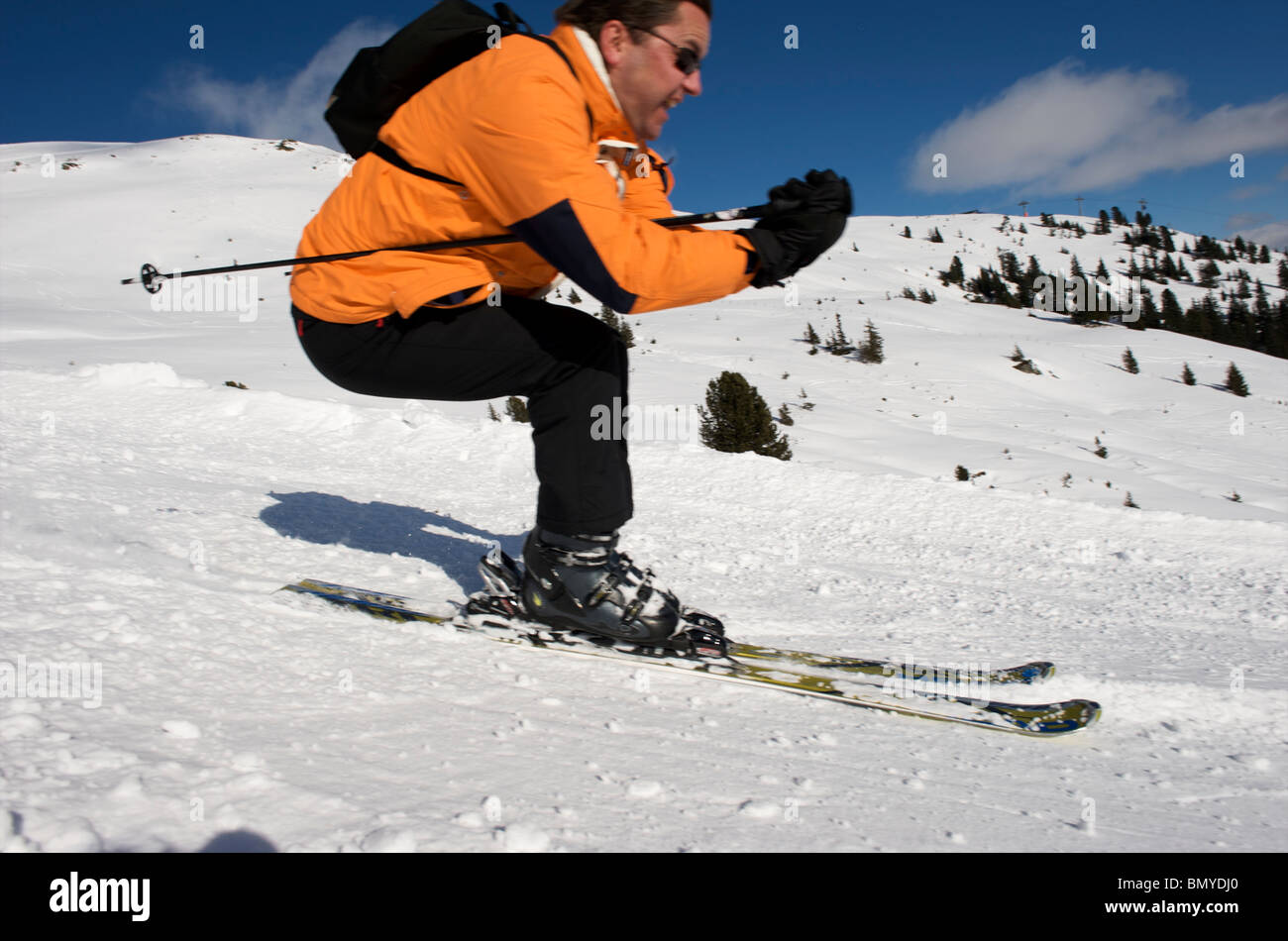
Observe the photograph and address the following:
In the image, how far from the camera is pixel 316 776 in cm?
135

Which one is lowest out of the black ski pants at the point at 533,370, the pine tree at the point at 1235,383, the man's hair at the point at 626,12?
the black ski pants at the point at 533,370

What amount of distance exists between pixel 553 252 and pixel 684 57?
65 cm

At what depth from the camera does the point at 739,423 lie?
11188 mm

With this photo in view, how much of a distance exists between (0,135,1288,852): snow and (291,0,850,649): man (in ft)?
1.74

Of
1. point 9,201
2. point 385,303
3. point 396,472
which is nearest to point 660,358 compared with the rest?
point 396,472

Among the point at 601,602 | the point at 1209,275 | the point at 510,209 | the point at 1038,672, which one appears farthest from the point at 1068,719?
the point at 1209,275

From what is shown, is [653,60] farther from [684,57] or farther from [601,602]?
[601,602]

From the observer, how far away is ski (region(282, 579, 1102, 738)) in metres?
2.07

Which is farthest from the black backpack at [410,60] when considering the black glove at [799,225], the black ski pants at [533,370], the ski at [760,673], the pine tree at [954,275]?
the pine tree at [954,275]

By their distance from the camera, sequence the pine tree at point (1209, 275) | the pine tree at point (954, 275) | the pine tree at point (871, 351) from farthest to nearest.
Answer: the pine tree at point (1209, 275)
the pine tree at point (954, 275)
the pine tree at point (871, 351)

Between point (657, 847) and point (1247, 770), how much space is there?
1567mm

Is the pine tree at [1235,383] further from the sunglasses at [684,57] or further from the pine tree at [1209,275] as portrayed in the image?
the pine tree at [1209,275]

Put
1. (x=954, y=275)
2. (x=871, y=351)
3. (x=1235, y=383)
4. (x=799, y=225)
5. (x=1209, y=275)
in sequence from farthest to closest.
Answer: (x=1209, y=275) < (x=954, y=275) < (x=1235, y=383) < (x=871, y=351) < (x=799, y=225)

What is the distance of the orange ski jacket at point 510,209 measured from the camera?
183 centimetres
